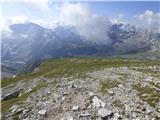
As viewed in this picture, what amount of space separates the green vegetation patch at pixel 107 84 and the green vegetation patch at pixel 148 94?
130 inches

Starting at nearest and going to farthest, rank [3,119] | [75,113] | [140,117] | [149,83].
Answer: [140,117] < [75,113] < [3,119] < [149,83]

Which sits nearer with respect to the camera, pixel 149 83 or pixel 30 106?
pixel 30 106

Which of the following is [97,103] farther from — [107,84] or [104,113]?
[107,84]

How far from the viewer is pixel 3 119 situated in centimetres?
3334

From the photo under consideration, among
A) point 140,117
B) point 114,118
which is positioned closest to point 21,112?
point 114,118

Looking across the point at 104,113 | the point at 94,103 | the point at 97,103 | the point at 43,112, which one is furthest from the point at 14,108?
the point at 104,113

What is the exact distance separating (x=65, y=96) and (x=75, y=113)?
659 cm

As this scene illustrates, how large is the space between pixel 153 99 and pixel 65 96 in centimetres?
1161

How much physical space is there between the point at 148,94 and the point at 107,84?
8.36 metres

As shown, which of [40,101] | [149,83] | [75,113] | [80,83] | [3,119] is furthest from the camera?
[80,83]

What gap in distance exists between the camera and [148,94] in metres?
36.1

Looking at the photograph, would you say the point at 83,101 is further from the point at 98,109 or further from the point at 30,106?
the point at 30,106

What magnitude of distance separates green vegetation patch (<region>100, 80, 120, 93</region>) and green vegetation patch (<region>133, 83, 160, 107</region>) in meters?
3.29

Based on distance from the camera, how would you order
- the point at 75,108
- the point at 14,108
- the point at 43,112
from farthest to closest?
1. the point at 14,108
2. the point at 43,112
3. the point at 75,108
